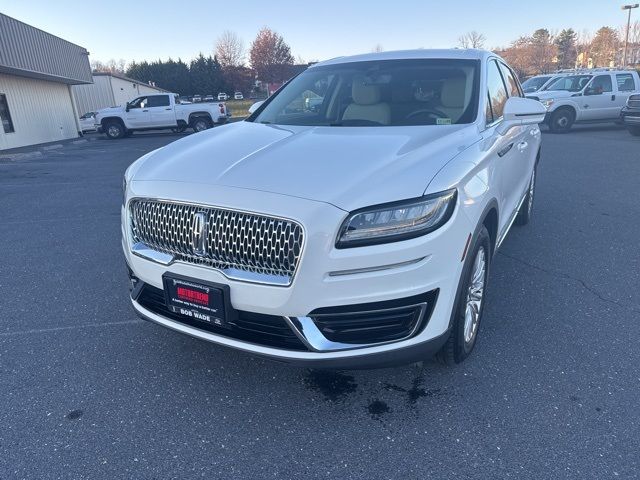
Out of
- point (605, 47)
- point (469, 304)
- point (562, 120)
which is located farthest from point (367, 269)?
point (605, 47)

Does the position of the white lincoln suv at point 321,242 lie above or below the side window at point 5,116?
below

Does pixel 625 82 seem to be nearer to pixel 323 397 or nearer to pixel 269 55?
pixel 323 397

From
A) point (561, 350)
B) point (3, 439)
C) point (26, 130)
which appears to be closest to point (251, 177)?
point (3, 439)

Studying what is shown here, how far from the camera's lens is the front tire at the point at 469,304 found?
92.0 inches

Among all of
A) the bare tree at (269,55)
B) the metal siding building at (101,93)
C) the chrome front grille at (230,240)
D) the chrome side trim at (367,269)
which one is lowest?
the chrome side trim at (367,269)

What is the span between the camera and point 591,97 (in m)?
15.0

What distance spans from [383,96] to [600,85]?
1503 centimetres

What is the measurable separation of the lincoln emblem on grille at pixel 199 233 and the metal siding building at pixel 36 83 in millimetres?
17899

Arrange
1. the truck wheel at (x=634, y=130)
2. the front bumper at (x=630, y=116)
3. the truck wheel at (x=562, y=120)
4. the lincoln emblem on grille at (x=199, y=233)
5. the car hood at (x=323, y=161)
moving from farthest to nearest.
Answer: the truck wheel at (x=562, y=120)
the truck wheel at (x=634, y=130)
the front bumper at (x=630, y=116)
the lincoln emblem on grille at (x=199, y=233)
the car hood at (x=323, y=161)

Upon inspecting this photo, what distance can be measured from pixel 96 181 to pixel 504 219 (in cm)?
890

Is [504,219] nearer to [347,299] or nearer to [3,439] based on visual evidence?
[347,299]

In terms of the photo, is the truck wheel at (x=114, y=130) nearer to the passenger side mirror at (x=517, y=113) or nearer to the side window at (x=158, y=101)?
the side window at (x=158, y=101)

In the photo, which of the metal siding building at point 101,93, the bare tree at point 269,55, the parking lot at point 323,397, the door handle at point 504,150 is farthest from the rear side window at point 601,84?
the bare tree at point 269,55

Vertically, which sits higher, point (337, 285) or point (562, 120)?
point (337, 285)
